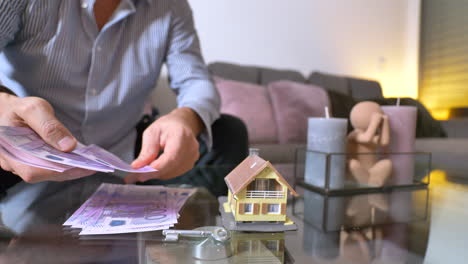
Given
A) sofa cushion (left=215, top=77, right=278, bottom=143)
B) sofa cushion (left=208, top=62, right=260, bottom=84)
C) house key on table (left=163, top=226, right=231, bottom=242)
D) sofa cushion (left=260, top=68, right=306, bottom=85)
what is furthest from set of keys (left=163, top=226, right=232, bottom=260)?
sofa cushion (left=260, top=68, right=306, bottom=85)

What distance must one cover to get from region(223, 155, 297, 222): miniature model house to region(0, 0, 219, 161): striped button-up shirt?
39 cm

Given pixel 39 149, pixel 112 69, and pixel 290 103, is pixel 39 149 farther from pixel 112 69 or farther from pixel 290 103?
pixel 290 103

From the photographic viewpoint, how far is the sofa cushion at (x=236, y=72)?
1.84 meters

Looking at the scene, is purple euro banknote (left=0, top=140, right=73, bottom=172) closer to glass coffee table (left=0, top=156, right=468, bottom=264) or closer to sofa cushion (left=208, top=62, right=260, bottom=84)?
glass coffee table (left=0, top=156, right=468, bottom=264)

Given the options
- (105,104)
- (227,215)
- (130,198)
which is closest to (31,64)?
(105,104)

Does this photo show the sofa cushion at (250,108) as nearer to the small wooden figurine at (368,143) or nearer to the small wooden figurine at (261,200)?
the small wooden figurine at (368,143)

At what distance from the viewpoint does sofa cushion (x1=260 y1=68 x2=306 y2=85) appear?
205 cm

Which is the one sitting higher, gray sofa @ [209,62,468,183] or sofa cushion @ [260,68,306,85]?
sofa cushion @ [260,68,306,85]

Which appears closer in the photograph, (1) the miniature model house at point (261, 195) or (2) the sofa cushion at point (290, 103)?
(1) the miniature model house at point (261, 195)

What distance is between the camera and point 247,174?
1.13 feet

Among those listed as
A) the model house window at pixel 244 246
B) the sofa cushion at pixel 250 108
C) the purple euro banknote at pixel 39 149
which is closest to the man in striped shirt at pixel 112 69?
the purple euro banknote at pixel 39 149

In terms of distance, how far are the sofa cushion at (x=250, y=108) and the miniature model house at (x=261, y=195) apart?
1306 mm

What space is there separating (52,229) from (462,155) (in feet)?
2.42

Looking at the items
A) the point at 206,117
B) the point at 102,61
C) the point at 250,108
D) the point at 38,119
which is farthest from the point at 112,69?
the point at 250,108
